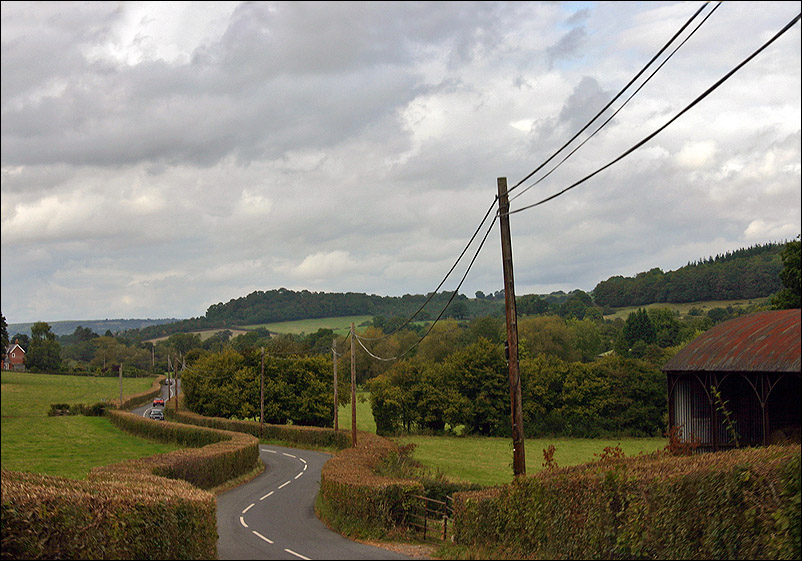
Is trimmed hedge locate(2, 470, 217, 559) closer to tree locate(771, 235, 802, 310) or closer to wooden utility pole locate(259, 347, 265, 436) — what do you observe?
Result: tree locate(771, 235, 802, 310)

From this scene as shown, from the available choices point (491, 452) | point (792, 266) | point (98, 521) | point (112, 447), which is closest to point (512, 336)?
point (792, 266)

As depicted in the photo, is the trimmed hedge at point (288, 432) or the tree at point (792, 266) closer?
the tree at point (792, 266)

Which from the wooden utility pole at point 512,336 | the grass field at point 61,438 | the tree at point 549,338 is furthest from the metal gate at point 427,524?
the tree at point 549,338

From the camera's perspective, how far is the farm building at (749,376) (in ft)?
38.7

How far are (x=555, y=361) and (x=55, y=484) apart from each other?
66963mm

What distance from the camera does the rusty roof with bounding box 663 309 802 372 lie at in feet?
35.8

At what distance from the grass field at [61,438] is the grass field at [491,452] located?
1728 centimetres

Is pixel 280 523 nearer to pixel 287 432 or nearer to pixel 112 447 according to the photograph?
pixel 112 447

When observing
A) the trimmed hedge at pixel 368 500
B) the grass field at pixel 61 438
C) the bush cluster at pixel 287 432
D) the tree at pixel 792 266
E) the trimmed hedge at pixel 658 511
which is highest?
the tree at pixel 792 266

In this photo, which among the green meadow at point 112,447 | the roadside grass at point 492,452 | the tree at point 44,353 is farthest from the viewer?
the tree at point 44,353

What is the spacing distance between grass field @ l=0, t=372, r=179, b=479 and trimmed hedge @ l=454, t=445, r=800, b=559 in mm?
14239

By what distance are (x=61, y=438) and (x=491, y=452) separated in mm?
32336

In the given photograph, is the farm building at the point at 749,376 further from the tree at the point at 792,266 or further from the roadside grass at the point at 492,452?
the roadside grass at the point at 492,452

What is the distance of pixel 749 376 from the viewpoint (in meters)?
14.8
